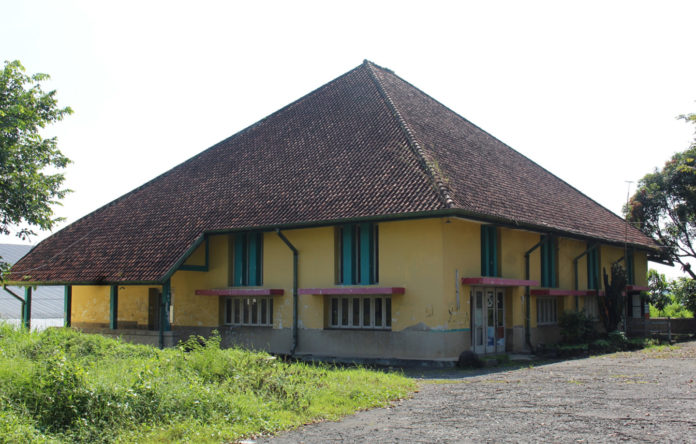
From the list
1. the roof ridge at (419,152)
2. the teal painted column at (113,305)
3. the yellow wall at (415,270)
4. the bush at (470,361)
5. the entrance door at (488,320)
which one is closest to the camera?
the bush at (470,361)

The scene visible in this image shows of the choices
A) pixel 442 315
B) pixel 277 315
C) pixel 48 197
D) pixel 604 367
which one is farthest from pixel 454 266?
pixel 48 197

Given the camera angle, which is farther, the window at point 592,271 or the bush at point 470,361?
the window at point 592,271

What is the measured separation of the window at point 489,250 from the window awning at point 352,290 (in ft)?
8.69

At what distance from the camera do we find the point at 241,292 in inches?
749

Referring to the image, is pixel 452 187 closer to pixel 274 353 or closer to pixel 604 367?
pixel 604 367

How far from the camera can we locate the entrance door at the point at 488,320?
56.9ft

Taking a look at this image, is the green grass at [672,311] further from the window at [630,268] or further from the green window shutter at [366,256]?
A: the green window shutter at [366,256]

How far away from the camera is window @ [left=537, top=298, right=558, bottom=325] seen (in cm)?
2039

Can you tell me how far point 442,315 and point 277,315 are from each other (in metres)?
5.13

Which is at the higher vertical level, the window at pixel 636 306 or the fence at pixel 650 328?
the window at pixel 636 306

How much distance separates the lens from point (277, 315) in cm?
1878

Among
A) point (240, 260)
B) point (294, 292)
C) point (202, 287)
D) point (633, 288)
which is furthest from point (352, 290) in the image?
point (633, 288)

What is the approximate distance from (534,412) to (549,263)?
1240 cm

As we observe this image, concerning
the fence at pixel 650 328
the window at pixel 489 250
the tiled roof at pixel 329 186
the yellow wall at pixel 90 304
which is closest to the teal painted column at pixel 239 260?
the tiled roof at pixel 329 186
